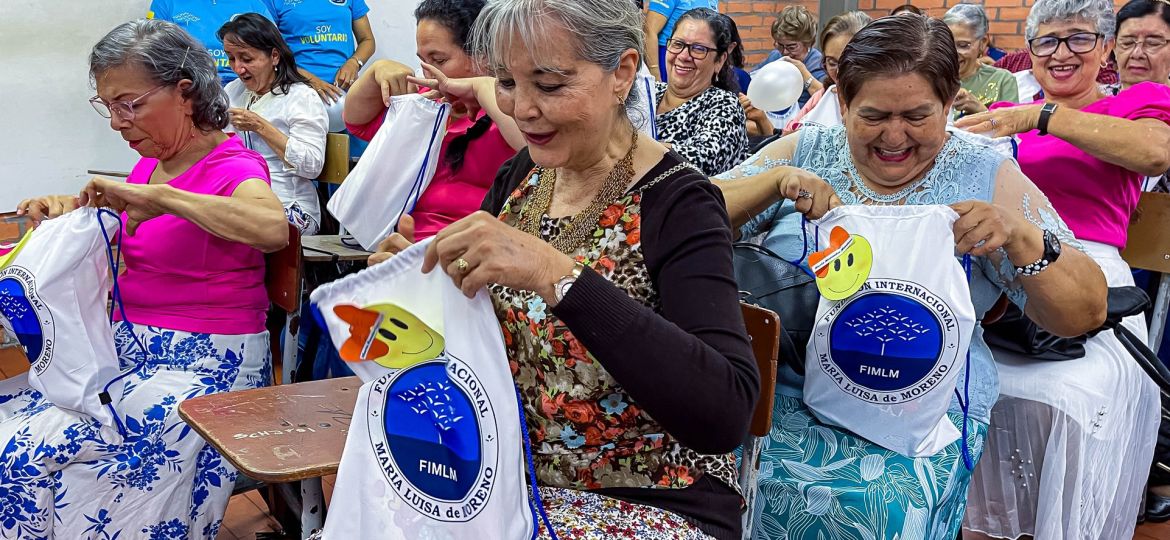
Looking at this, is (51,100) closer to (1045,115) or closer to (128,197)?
(128,197)

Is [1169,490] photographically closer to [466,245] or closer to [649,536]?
[649,536]

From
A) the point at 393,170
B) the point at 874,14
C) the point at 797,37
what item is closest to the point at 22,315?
the point at 393,170

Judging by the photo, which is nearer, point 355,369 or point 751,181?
point 355,369

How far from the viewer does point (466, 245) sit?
1.31m

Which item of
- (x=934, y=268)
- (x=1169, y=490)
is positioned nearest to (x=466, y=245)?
(x=934, y=268)

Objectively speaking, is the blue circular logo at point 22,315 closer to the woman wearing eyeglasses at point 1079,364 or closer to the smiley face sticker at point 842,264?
the smiley face sticker at point 842,264

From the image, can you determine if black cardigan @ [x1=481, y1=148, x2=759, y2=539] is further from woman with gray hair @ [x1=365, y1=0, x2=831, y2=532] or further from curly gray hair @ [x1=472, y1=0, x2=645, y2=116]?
curly gray hair @ [x1=472, y1=0, x2=645, y2=116]

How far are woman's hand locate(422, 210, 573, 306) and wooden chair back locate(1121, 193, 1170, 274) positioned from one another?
2352 millimetres

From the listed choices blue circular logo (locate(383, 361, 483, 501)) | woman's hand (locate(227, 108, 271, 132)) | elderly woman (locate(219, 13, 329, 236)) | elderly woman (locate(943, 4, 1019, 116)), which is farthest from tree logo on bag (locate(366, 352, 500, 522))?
elderly woman (locate(943, 4, 1019, 116))

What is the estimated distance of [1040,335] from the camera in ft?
8.09

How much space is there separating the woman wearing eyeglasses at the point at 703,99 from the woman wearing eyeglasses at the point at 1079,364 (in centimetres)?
104

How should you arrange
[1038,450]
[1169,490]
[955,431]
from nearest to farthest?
[955,431], [1038,450], [1169,490]

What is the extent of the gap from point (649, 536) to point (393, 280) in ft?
1.84

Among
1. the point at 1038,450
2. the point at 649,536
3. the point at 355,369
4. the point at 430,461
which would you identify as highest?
the point at 355,369
